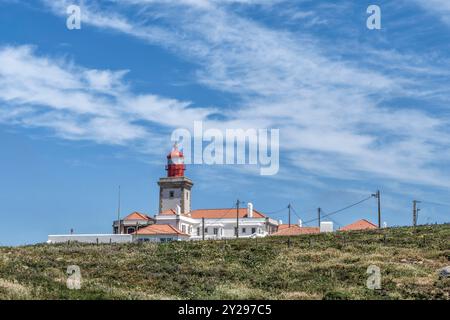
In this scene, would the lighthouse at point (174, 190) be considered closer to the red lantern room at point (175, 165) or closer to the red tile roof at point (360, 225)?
the red lantern room at point (175, 165)

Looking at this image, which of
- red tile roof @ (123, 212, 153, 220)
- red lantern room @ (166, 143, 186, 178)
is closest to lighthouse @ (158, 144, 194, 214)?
red lantern room @ (166, 143, 186, 178)

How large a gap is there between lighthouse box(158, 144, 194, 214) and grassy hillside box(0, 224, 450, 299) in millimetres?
74484

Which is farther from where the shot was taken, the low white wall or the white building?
the white building

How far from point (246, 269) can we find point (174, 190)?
96.4 metres

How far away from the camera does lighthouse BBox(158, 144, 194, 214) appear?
464ft

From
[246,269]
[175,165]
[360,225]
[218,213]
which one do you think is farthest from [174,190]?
[246,269]

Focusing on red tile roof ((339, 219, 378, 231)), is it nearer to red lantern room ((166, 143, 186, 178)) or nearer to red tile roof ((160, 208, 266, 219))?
red tile roof ((160, 208, 266, 219))

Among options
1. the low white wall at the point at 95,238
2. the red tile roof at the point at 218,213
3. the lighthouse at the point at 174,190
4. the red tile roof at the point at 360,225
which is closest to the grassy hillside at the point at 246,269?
the low white wall at the point at 95,238

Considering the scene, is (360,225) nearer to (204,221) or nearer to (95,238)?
(204,221)

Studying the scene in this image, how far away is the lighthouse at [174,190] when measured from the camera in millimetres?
141500

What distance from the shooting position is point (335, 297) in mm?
33281

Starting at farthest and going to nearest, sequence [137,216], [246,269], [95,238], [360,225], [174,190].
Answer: [174,190] < [137,216] < [360,225] < [95,238] < [246,269]

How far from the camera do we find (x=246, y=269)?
46.9 metres
